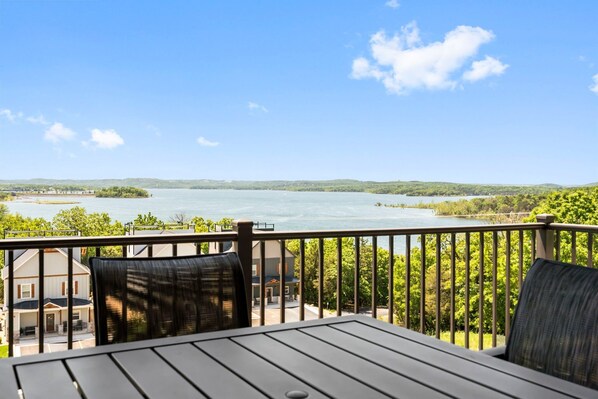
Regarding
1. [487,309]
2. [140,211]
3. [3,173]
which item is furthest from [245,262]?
[3,173]

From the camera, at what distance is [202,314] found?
6.19ft

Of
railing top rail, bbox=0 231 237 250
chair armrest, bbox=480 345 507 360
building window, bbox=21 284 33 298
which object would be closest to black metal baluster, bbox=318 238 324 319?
railing top rail, bbox=0 231 237 250

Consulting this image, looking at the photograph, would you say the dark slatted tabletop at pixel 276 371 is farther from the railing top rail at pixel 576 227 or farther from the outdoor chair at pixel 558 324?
Answer: the railing top rail at pixel 576 227

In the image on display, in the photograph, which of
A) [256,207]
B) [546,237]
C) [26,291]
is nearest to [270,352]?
[546,237]

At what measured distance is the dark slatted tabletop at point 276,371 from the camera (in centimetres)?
114

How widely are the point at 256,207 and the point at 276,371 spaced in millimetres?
19358

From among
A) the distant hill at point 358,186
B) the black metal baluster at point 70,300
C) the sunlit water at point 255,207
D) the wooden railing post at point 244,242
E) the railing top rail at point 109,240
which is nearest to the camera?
the railing top rail at point 109,240

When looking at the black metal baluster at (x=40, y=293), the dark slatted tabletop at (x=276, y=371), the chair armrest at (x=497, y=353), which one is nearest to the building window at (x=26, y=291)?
the black metal baluster at (x=40, y=293)

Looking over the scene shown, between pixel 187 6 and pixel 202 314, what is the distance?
3159 centimetres

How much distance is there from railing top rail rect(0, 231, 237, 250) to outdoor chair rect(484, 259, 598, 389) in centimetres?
176

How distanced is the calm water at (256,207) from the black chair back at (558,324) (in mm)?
15954

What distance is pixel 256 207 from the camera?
20.6 m

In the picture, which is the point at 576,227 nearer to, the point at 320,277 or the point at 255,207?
the point at 320,277

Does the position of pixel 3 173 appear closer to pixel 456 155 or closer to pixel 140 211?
pixel 140 211
